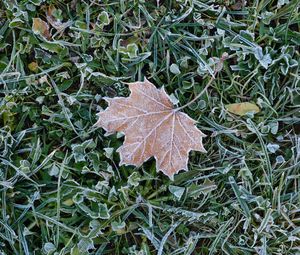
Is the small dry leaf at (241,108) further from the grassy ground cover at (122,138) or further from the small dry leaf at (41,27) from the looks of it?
the small dry leaf at (41,27)

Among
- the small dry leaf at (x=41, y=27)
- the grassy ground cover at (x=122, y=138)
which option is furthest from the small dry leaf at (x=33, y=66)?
the small dry leaf at (x=41, y=27)

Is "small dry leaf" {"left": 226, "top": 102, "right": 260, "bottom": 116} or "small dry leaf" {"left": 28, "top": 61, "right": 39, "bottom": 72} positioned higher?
"small dry leaf" {"left": 28, "top": 61, "right": 39, "bottom": 72}

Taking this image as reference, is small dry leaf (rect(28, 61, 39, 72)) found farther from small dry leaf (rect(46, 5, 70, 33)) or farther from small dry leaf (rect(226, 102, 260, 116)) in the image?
small dry leaf (rect(226, 102, 260, 116))

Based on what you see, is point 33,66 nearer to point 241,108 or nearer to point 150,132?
point 150,132

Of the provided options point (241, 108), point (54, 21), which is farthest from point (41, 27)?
point (241, 108)

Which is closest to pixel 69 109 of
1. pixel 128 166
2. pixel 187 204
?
pixel 128 166

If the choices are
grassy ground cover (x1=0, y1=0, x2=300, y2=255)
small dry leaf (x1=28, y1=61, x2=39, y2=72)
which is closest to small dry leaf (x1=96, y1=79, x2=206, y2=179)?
grassy ground cover (x1=0, y1=0, x2=300, y2=255)

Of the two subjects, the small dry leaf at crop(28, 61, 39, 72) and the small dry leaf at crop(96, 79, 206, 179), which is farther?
the small dry leaf at crop(28, 61, 39, 72)
